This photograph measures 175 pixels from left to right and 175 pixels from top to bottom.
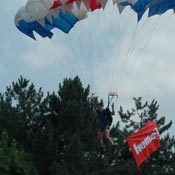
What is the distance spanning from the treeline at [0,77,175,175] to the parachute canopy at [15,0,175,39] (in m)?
13.1

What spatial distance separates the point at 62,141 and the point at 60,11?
54.1 feet

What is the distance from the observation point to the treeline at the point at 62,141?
3198 centimetres

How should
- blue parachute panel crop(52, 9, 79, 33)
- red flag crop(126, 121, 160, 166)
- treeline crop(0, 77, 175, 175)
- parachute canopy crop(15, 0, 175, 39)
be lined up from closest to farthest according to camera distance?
parachute canopy crop(15, 0, 175, 39)
blue parachute panel crop(52, 9, 79, 33)
red flag crop(126, 121, 160, 166)
treeline crop(0, 77, 175, 175)

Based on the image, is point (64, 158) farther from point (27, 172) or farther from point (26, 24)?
point (26, 24)

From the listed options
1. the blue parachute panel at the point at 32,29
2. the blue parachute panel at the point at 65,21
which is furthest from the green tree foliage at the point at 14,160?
the blue parachute panel at the point at 65,21

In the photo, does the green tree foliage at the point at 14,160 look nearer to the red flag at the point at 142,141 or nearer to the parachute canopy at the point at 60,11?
the red flag at the point at 142,141

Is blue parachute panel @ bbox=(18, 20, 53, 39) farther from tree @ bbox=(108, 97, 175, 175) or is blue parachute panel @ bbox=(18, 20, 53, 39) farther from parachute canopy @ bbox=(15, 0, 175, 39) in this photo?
tree @ bbox=(108, 97, 175, 175)

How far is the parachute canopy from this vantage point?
16.8m

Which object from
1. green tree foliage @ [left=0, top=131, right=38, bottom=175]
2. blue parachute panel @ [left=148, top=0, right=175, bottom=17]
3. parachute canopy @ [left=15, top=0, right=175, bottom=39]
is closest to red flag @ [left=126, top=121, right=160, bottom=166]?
parachute canopy @ [left=15, top=0, right=175, bottom=39]

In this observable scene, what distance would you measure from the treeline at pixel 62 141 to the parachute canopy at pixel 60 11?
1312cm

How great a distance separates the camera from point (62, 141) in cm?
3356

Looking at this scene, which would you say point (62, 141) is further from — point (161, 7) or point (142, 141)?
point (161, 7)

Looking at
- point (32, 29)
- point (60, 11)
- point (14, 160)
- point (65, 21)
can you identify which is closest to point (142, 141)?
point (65, 21)

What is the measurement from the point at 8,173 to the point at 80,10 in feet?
54.2
